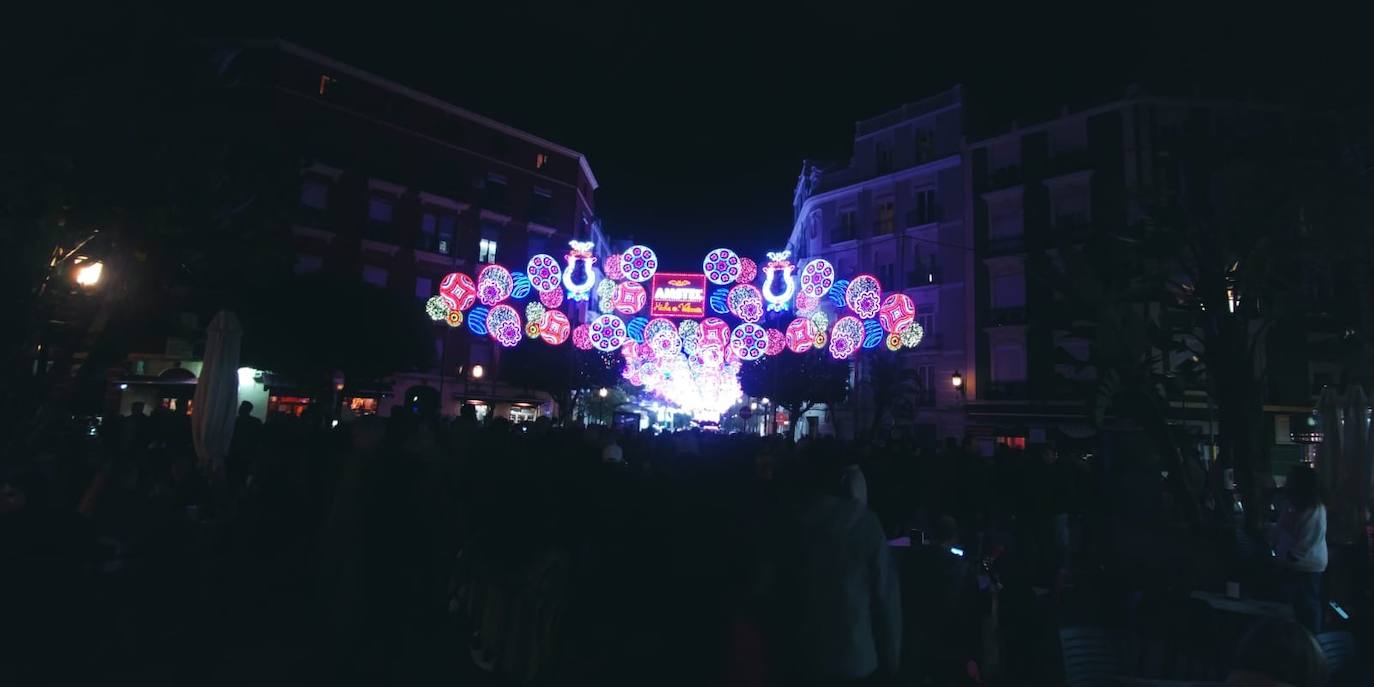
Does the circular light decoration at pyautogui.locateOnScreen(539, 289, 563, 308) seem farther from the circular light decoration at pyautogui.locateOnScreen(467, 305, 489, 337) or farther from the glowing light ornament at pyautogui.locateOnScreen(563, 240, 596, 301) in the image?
the circular light decoration at pyautogui.locateOnScreen(467, 305, 489, 337)

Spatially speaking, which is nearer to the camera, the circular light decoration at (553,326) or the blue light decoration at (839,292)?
the circular light decoration at (553,326)

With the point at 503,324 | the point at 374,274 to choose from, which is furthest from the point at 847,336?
the point at 374,274

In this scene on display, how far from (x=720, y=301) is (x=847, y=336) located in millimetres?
3112

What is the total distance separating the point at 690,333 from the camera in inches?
768

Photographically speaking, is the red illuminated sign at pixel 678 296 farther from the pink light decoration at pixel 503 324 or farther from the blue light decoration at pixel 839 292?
the pink light decoration at pixel 503 324

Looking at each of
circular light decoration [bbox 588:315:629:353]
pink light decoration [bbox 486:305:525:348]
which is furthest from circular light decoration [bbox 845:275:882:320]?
pink light decoration [bbox 486:305:525:348]

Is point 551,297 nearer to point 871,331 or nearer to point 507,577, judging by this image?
point 871,331

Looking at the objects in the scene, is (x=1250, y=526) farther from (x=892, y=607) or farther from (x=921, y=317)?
(x=921, y=317)

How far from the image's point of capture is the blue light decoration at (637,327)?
17.4m

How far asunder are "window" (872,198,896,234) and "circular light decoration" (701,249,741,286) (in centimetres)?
1932

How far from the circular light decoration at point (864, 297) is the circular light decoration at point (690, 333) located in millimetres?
5842

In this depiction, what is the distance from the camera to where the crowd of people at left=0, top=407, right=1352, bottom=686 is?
123 inches

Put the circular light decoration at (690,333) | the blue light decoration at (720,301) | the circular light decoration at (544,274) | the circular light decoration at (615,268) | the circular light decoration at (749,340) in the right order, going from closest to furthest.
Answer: the circular light decoration at (544,274) → the circular light decoration at (615,268) → the blue light decoration at (720,301) → the circular light decoration at (749,340) → the circular light decoration at (690,333)

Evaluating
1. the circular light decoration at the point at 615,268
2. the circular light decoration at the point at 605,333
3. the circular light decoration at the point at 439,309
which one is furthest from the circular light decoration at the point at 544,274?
the circular light decoration at the point at 605,333
